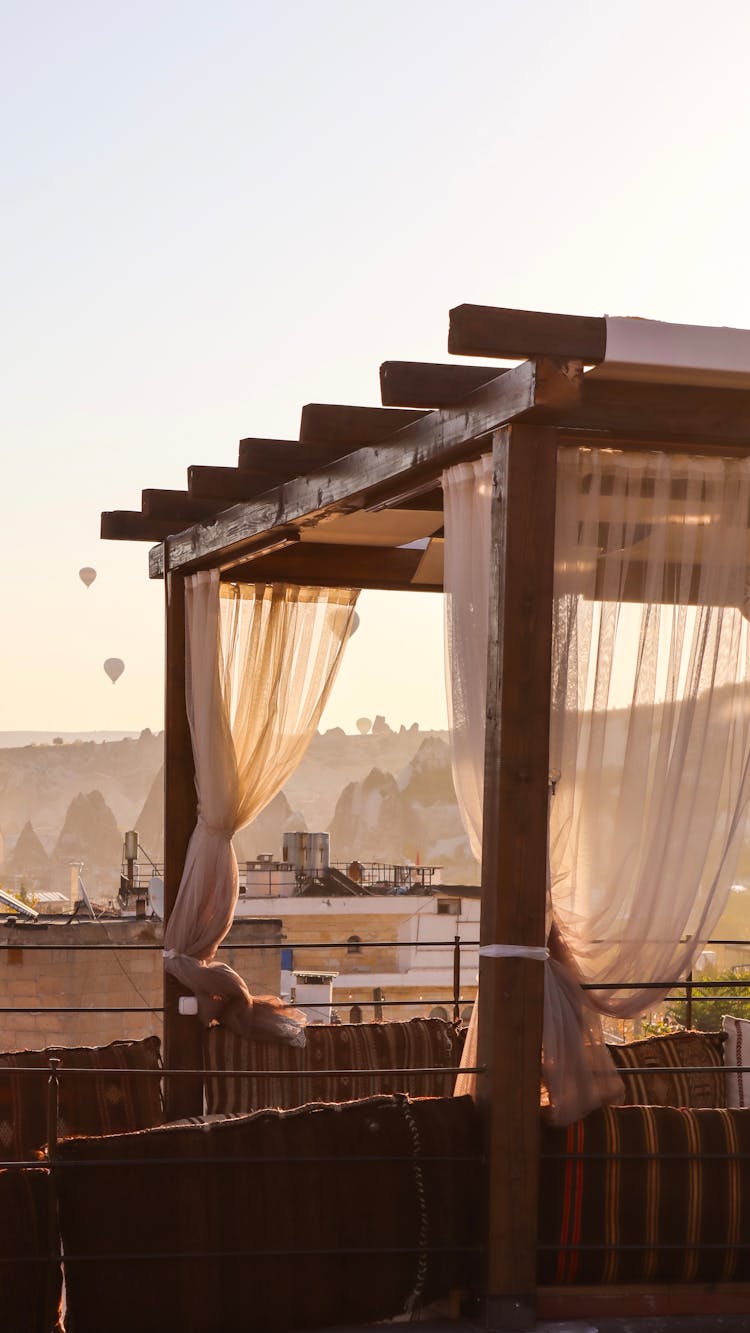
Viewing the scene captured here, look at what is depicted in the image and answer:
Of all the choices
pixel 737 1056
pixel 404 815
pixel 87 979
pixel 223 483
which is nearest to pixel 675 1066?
pixel 737 1056

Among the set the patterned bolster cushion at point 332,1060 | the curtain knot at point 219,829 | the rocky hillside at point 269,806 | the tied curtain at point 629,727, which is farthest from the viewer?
the rocky hillside at point 269,806

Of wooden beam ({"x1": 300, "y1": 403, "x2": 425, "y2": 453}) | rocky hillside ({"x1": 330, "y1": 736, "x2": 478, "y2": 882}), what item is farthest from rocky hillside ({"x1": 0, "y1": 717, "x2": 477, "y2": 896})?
wooden beam ({"x1": 300, "y1": 403, "x2": 425, "y2": 453})

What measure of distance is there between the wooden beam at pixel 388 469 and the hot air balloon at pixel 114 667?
5888 centimetres

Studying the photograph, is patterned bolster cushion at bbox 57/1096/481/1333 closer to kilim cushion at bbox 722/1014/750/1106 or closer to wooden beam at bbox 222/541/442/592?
kilim cushion at bbox 722/1014/750/1106

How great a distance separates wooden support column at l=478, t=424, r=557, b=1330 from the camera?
3891 mm

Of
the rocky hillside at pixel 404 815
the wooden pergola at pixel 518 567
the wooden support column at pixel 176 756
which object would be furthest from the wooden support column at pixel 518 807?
the rocky hillside at pixel 404 815

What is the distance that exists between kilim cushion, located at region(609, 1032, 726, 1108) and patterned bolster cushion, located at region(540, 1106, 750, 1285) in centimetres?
131

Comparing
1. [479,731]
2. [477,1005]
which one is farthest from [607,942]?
[479,731]

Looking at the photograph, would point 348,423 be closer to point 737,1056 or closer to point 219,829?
point 219,829

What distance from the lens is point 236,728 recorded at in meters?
6.38

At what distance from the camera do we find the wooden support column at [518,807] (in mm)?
3891

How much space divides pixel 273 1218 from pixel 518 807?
120cm

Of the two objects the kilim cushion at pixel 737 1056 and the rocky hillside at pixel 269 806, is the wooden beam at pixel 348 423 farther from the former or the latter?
the rocky hillside at pixel 269 806

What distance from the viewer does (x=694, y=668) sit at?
420cm
